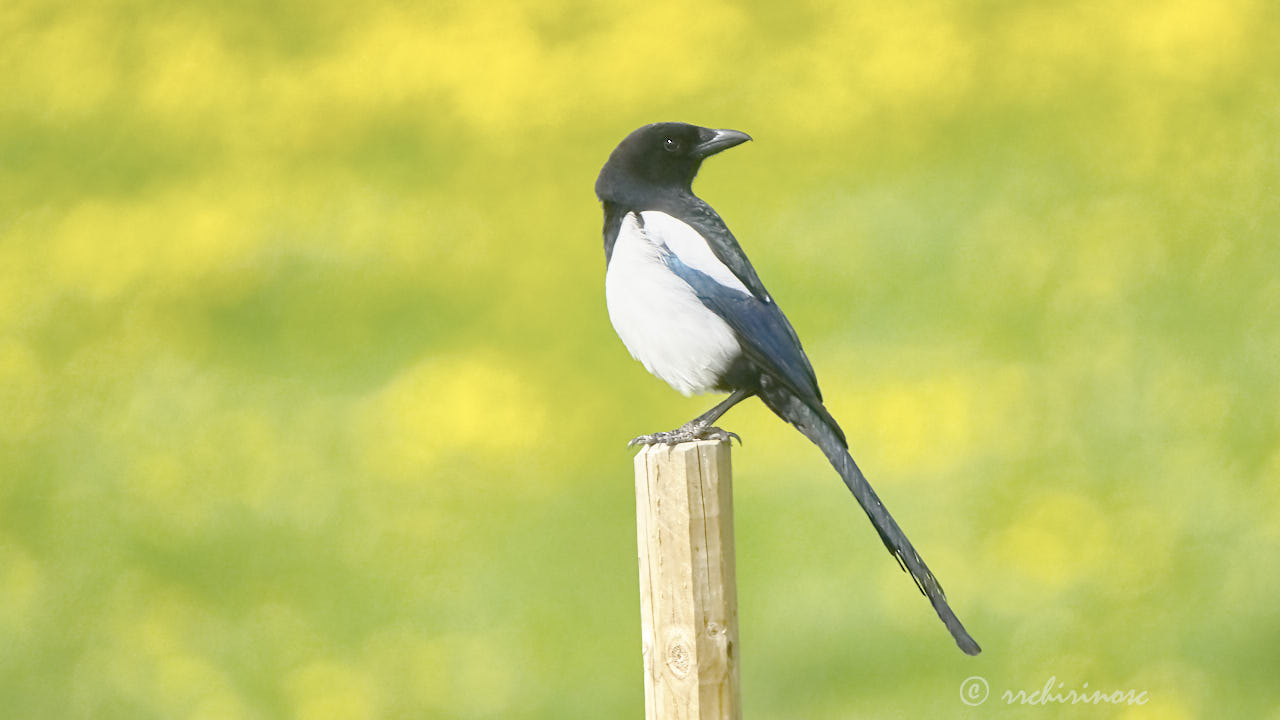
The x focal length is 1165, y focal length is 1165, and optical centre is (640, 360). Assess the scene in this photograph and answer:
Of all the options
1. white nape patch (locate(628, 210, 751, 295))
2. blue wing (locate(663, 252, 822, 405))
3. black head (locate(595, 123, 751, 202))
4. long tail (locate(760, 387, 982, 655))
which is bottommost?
long tail (locate(760, 387, 982, 655))

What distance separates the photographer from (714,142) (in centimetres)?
351

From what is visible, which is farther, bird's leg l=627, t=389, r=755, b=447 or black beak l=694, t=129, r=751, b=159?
black beak l=694, t=129, r=751, b=159

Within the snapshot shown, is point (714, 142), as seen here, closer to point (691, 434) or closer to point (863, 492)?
point (691, 434)

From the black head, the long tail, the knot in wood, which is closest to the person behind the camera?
the knot in wood

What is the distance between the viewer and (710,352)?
125 inches

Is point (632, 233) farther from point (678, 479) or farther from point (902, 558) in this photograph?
point (902, 558)

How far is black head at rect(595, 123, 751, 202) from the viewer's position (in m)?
3.46

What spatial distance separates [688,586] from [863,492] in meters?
0.66

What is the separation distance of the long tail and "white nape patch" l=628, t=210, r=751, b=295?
1.11ft

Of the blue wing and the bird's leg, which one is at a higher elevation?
the blue wing

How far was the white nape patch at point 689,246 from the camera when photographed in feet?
10.4

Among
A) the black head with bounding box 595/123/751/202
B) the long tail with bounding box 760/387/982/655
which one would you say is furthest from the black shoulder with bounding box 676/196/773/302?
the long tail with bounding box 760/387/982/655

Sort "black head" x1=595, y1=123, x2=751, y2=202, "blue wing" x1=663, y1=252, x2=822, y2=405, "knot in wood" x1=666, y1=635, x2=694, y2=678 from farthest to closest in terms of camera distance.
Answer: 1. "black head" x1=595, y1=123, x2=751, y2=202
2. "blue wing" x1=663, y1=252, x2=822, y2=405
3. "knot in wood" x1=666, y1=635, x2=694, y2=678

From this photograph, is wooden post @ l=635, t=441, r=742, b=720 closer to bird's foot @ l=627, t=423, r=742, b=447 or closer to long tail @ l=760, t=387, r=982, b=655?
bird's foot @ l=627, t=423, r=742, b=447
